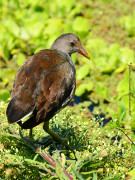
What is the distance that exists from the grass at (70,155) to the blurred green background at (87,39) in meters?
0.61

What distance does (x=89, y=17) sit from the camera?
14.6 feet

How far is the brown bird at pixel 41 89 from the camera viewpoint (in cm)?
184

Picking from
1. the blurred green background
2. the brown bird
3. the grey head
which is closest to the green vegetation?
the blurred green background

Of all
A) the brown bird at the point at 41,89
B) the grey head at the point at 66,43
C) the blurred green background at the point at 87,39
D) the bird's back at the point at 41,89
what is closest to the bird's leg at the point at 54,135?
the brown bird at the point at 41,89

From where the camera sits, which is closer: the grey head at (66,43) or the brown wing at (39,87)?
the brown wing at (39,87)

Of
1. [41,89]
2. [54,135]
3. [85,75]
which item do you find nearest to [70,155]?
[54,135]

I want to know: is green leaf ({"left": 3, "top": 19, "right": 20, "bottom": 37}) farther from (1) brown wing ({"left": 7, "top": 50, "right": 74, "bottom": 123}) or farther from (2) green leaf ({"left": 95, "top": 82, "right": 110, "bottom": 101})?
(1) brown wing ({"left": 7, "top": 50, "right": 74, "bottom": 123})

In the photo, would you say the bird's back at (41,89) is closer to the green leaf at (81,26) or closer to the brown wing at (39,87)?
the brown wing at (39,87)

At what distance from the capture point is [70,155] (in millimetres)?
2211

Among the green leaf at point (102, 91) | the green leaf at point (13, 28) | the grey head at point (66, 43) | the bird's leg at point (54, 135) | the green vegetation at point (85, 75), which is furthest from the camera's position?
the green leaf at point (13, 28)

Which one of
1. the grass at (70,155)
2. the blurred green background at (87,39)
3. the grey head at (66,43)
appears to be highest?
the blurred green background at (87,39)

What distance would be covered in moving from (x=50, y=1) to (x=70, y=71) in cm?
262

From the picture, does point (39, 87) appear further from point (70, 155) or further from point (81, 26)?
point (81, 26)

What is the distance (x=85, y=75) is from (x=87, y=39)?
0.76 m
